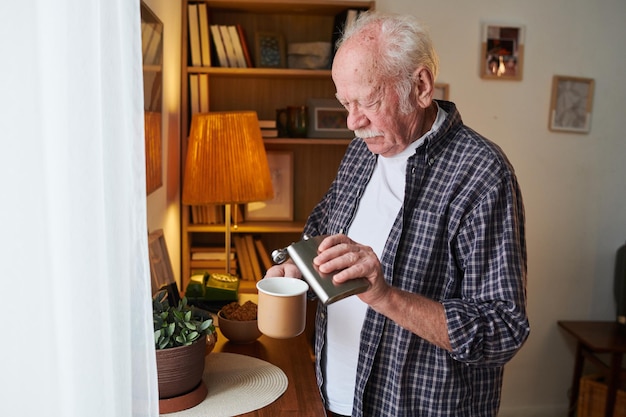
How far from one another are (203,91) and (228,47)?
23 cm

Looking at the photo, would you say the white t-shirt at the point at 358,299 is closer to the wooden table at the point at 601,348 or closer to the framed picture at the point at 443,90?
the framed picture at the point at 443,90

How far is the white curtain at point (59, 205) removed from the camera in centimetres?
63

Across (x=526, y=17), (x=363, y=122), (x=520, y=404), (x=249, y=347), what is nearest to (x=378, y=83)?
(x=363, y=122)

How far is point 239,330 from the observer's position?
159 cm

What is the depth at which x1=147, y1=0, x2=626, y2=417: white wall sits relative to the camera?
308 centimetres

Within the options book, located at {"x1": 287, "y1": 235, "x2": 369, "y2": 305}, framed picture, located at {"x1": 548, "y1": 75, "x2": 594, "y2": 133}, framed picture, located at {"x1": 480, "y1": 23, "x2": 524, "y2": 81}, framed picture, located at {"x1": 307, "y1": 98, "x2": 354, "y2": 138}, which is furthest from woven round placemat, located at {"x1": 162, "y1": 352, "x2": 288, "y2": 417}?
framed picture, located at {"x1": 548, "y1": 75, "x2": 594, "y2": 133}

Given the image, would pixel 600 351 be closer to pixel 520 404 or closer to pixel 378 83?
pixel 520 404

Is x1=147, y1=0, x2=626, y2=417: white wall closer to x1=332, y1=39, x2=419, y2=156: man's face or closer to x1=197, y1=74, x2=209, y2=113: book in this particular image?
x1=197, y1=74, x2=209, y2=113: book

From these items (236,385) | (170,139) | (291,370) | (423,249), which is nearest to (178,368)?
(236,385)

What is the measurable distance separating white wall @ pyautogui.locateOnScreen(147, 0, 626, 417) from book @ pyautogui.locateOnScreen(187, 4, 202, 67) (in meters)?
0.93

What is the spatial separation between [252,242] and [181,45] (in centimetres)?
95

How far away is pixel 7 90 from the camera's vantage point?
622 millimetres

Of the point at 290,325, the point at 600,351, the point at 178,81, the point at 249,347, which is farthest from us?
the point at 600,351

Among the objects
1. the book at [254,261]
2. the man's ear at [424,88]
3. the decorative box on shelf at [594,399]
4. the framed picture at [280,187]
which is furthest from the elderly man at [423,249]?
the decorative box on shelf at [594,399]
